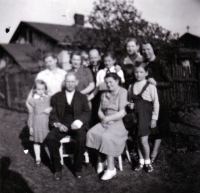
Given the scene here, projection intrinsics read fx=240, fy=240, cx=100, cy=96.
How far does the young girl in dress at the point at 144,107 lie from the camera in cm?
331

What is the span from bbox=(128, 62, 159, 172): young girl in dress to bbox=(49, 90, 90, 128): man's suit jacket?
65 cm

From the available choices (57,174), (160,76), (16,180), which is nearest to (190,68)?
(160,76)

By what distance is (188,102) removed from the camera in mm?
5957

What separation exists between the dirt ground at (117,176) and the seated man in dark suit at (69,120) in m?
0.22

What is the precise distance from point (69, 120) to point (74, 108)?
0.64ft

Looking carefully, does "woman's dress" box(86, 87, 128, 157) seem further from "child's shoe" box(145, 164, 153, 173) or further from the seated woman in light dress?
"child's shoe" box(145, 164, 153, 173)

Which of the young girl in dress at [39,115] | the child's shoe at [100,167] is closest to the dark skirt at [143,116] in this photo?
the child's shoe at [100,167]

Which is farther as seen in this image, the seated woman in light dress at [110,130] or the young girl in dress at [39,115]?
the young girl in dress at [39,115]

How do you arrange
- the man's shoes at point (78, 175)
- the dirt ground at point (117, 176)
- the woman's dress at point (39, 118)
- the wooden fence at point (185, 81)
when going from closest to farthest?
the dirt ground at point (117, 176)
the man's shoes at point (78, 175)
the woman's dress at point (39, 118)
the wooden fence at point (185, 81)

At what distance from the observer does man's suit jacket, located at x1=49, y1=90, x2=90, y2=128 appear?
3424 millimetres

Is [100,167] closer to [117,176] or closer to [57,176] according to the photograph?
[117,176]

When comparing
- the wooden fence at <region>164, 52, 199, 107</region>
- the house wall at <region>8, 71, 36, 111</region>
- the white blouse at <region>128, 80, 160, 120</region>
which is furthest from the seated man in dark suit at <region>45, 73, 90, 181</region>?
the house wall at <region>8, 71, 36, 111</region>

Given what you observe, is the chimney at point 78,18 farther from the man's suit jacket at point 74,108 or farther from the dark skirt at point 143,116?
the dark skirt at point 143,116

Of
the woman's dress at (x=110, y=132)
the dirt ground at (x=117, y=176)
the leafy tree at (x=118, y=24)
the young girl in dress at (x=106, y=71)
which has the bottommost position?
the dirt ground at (x=117, y=176)
